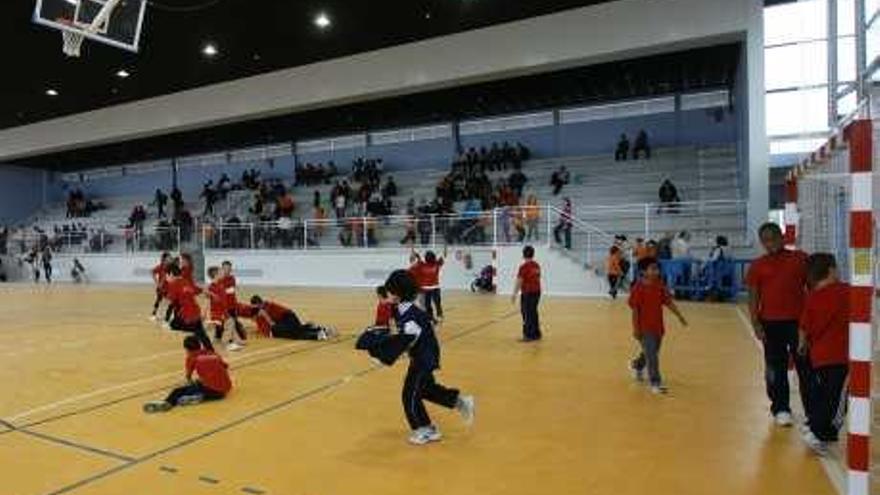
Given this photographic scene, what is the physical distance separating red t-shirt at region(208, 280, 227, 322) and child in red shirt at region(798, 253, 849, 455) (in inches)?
366

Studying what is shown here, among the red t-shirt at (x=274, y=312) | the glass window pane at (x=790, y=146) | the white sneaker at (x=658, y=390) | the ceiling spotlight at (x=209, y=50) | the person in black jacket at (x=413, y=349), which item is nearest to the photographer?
the person in black jacket at (x=413, y=349)

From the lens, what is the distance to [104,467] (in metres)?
5.48

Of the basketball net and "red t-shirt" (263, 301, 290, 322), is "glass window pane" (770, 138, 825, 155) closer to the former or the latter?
"red t-shirt" (263, 301, 290, 322)

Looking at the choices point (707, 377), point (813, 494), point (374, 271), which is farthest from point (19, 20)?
point (813, 494)

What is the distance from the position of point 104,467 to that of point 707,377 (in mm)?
6836

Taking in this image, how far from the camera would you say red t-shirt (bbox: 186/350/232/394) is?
7734 mm

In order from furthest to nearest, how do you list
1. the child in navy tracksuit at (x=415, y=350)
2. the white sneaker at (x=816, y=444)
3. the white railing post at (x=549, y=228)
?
1. the white railing post at (x=549, y=228)
2. the child in navy tracksuit at (x=415, y=350)
3. the white sneaker at (x=816, y=444)

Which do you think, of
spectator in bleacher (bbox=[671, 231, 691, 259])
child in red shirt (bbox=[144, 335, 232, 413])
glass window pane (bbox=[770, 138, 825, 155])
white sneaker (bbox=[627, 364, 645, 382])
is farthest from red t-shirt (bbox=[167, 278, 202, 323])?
glass window pane (bbox=[770, 138, 825, 155])

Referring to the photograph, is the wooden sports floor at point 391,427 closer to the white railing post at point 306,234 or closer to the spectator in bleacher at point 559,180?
the spectator in bleacher at point 559,180

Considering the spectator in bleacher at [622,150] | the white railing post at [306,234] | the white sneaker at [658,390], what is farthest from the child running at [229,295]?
the spectator in bleacher at [622,150]

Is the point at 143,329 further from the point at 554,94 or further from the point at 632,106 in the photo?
the point at 632,106

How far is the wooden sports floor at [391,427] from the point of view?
512 cm

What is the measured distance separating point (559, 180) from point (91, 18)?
61.9 ft

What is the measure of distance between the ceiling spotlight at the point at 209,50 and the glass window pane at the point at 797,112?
20008 mm
